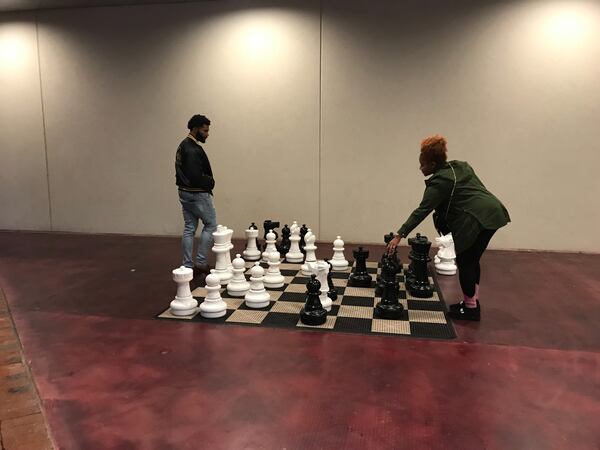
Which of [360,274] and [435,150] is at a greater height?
[435,150]

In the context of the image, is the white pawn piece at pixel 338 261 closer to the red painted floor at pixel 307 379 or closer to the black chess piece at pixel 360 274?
the black chess piece at pixel 360 274

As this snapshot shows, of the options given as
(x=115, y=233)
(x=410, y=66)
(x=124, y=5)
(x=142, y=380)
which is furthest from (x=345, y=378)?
(x=124, y=5)

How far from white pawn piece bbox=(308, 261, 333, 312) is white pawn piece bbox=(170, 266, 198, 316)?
744 mm

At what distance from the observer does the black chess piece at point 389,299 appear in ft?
9.53

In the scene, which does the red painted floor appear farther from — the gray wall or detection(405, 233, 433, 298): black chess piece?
the gray wall

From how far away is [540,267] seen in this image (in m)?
4.32

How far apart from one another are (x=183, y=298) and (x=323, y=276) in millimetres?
861

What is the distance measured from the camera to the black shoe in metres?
2.95

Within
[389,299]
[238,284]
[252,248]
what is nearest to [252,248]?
[252,248]

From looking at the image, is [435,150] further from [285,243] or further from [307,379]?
[285,243]

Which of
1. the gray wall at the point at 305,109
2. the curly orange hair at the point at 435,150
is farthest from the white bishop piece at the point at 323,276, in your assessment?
the gray wall at the point at 305,109

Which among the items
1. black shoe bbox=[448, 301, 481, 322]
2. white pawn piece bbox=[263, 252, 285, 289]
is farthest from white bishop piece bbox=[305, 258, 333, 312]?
black shoe bbox=[448, 301, 481, 322]

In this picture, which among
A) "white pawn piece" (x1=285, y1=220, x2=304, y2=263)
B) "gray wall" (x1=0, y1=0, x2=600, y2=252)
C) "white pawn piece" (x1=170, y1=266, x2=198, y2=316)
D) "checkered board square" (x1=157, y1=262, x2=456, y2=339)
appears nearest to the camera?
"checkered board square" (x1=157, y1=262, x2=456, y2=339)

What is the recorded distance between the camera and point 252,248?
4.46m
